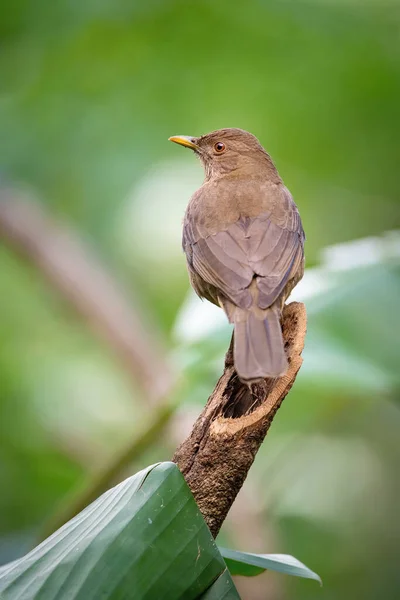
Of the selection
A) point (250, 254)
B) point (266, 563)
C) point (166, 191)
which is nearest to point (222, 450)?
point (266, 563)

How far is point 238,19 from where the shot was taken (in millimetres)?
7121

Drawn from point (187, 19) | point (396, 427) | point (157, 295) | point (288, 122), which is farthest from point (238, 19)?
point (396, 427)

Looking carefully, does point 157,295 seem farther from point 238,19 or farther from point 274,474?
point 238,19

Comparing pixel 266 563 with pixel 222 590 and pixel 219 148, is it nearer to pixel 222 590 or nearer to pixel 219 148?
pixel 222 590

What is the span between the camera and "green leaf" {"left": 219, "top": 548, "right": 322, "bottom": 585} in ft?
8.89

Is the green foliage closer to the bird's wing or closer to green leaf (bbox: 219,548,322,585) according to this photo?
green leaf (bbox: 219,548,322,585)

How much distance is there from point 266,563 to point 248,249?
4.72 ft

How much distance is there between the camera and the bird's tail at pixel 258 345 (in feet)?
Answer: 9.36

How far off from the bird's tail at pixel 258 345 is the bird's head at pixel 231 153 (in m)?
1.47

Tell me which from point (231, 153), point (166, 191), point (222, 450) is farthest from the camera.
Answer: point (166, 191)

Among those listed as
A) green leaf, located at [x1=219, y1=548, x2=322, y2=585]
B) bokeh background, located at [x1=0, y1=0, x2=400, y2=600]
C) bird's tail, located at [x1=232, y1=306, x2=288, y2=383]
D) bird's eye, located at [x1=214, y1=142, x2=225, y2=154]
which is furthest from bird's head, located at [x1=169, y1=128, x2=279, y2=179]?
green leaf, located at [x1=219, y1=548, x2=322, y2=585]

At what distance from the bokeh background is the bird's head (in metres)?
1.58

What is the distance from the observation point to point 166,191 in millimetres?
6582

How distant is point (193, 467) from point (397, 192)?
14.7ft
